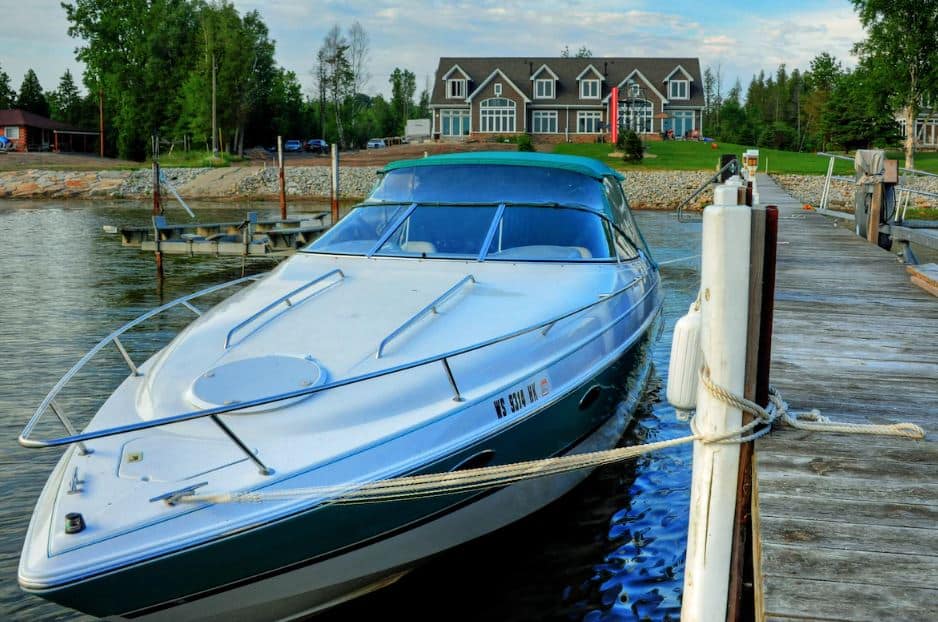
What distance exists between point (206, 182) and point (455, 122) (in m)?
21.7

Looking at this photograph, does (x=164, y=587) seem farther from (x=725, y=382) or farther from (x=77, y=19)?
(x=77, y=19)

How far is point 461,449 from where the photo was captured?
4.81 m

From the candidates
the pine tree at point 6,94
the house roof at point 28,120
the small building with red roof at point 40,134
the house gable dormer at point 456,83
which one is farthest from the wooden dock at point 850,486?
the pine tree at point 6,94

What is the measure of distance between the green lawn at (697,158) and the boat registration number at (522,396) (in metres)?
41.2

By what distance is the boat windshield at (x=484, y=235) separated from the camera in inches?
283

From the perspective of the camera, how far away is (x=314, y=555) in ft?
14.1

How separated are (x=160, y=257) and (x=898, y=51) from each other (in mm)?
44184

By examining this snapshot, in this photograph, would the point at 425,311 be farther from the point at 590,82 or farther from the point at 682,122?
the point at 682,122

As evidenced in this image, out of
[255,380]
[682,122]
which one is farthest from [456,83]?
[255,380]

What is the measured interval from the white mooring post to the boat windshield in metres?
3.54

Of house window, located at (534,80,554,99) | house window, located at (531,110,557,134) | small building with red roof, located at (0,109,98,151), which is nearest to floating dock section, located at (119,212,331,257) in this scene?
house window, located at (531,110,557,134)

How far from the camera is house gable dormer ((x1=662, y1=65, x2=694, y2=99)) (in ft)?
224

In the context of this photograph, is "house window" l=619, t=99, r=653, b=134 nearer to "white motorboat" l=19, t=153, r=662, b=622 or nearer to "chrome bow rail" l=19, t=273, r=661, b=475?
"white motorboat" l=19, t=153, r=662, b=622

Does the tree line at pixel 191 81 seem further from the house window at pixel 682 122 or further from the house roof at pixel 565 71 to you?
the house window at pixel 682 122
